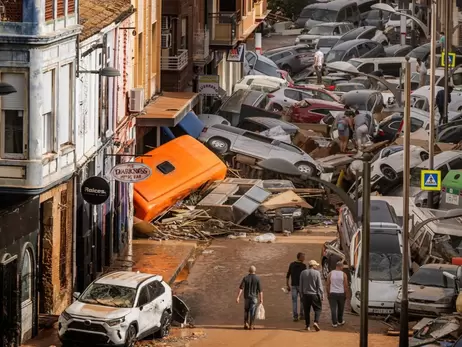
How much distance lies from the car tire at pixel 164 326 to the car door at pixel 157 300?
0.43ft

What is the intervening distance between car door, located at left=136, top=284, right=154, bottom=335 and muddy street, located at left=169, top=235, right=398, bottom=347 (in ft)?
3.37

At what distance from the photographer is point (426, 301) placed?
32.9 meters

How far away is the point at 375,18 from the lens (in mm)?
101188

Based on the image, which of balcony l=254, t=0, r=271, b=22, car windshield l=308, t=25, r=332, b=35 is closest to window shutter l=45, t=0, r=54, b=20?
balcony l=254, t=0, r=271, b=22

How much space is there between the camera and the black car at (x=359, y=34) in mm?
86375

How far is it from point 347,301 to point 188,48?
21.3 metres

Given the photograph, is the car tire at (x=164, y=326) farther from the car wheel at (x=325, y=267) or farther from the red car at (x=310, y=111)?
the red car at (x=310, y=111)

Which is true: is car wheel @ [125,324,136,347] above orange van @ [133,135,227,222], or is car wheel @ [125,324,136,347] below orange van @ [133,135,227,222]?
below

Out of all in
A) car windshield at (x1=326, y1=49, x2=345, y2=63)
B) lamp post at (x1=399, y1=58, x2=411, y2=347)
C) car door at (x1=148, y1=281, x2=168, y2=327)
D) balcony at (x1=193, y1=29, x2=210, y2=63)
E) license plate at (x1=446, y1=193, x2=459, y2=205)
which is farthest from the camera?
car windshield at (x1=326, y1=49, x2=345, y2=63)

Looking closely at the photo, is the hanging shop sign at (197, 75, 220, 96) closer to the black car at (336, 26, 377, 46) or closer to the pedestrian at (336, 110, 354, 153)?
the pedestrian at (336, 110, 354, 153)

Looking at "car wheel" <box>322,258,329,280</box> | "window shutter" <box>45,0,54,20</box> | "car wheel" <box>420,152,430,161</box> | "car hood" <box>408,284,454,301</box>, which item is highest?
"window shutter" <box>45,0,54,20</box>

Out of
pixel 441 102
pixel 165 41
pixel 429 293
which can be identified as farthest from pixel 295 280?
pixel 441 102

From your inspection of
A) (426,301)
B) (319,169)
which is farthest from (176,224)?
(426,301)

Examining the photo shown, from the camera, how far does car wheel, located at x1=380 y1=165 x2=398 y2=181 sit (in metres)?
46.6
